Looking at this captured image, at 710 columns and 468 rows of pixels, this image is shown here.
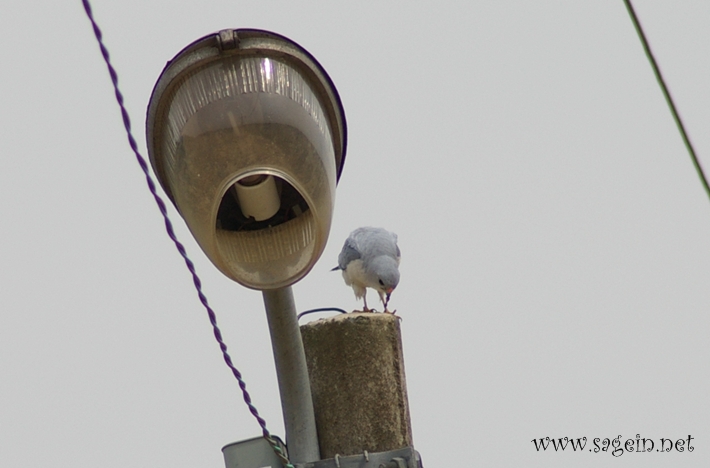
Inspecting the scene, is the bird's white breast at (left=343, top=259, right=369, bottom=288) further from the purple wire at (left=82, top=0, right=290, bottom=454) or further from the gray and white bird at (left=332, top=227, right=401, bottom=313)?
the purple wire at (left=82, top=0, right=290, bottom=454)

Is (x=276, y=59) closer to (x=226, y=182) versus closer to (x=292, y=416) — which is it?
(x=226, y=182)

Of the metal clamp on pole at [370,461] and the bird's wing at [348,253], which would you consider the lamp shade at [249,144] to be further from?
the bird's wing at [348,253]

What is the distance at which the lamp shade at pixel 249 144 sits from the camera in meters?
2.12

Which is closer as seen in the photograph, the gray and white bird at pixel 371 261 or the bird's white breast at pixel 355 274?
the gray and white bird at pixel 371 261

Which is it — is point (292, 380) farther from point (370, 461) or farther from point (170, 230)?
Answer: point (170, 230)

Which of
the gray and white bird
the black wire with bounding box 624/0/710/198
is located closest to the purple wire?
the black wire with bounding box 624/0/710/198

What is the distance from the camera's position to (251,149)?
211 cm

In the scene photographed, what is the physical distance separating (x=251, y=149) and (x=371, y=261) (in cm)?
396

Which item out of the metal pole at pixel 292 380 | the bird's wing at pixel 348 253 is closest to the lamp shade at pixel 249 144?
the metal pole at pixel 292 380

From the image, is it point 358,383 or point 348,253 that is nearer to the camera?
point 358,383

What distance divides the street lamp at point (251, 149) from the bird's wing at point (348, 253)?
3696mm

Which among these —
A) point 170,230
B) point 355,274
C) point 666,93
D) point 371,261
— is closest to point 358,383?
point 170,230

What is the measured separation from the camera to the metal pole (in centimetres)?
261

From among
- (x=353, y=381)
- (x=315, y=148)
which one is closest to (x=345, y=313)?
(x=353, y=381)
